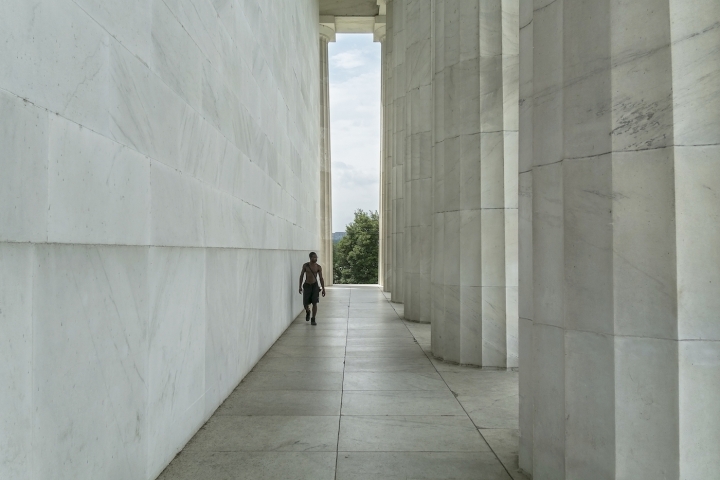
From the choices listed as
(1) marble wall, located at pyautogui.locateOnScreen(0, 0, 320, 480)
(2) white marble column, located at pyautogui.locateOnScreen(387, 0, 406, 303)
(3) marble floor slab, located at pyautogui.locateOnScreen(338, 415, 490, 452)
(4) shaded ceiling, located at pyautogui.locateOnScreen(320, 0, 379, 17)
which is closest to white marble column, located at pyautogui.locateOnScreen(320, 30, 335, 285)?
(4) shaded ceiling, located at pyautogui.locateOnScreen(320, 0, 379, 17)

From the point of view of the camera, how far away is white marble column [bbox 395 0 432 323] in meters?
17.3

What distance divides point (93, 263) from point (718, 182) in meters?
4.55

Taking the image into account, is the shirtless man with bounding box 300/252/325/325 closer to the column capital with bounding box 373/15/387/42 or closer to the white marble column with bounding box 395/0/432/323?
the white marble column with bounding box 395/0/432/323

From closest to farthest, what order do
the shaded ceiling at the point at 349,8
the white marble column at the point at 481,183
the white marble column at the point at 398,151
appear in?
the white marble column at the point at 481,183, the white marble column at the point at 398,151, the shaded ceiling at the point at 349,8

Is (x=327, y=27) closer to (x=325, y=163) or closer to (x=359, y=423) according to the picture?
(x=325, y=163)

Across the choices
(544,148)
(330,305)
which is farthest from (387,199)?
(544,148)

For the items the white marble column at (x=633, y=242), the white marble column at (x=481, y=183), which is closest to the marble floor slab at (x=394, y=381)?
the white marble column at (x=481, y=183)

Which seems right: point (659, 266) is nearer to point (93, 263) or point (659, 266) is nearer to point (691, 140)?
point (691, 140)

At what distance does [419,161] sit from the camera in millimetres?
18453

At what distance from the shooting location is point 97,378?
14.4ft

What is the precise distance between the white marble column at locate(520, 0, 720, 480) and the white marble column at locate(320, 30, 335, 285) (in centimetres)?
3006

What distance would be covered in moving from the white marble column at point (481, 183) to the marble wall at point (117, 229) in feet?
14.0

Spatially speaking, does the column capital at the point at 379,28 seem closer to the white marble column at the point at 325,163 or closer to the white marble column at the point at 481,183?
the white marble column at the point at 325,163

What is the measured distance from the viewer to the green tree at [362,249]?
7425cm
